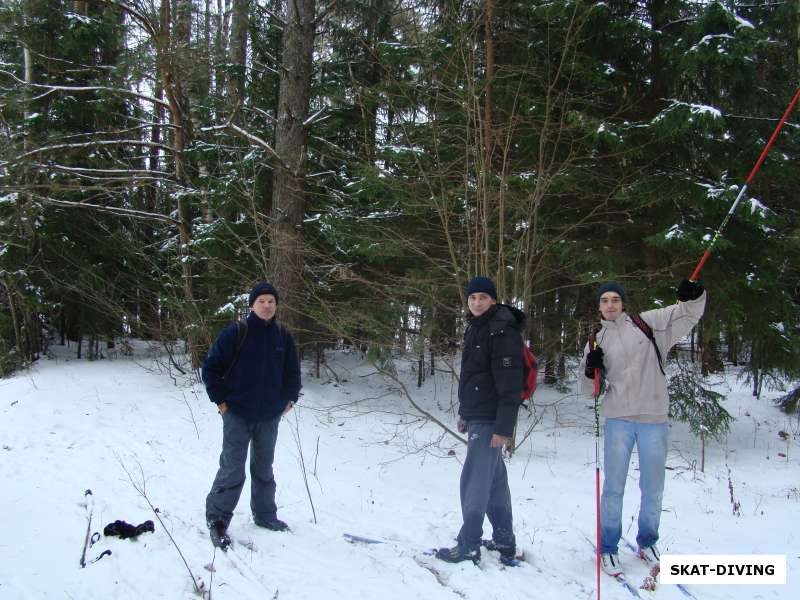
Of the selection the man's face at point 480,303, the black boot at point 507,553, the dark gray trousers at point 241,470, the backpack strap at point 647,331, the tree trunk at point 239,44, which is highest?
the tree trunk at point 239,44

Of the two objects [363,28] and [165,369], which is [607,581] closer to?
[165,369]

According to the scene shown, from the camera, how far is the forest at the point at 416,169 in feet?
22.6

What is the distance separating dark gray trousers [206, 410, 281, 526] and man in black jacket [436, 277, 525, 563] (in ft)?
4.80

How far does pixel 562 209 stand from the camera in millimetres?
8031

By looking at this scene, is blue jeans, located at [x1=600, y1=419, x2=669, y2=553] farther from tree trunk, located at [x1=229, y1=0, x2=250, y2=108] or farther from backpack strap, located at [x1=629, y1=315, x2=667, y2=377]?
tree trunk, located at [x1=229, y1=0, x2=250, y2=108]

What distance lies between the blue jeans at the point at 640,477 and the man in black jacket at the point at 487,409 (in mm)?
723

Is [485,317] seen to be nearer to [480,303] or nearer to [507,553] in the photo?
[480,303]

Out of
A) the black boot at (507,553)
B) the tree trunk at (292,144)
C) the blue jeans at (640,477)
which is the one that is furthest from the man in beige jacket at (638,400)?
the tree trunk at (292,144)

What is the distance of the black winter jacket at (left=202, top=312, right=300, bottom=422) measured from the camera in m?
3.90

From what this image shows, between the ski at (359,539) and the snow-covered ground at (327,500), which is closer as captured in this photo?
the snow-covered ground at (327,500)

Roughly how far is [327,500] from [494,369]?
2.61m

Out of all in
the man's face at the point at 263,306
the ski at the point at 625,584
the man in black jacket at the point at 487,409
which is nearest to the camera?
the ski at the point at 625,584

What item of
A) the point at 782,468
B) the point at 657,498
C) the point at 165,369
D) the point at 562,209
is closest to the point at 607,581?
the point at 657,498

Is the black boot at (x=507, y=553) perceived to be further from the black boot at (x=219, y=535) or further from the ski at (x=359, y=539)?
the black boot at (x=219, y=535)
